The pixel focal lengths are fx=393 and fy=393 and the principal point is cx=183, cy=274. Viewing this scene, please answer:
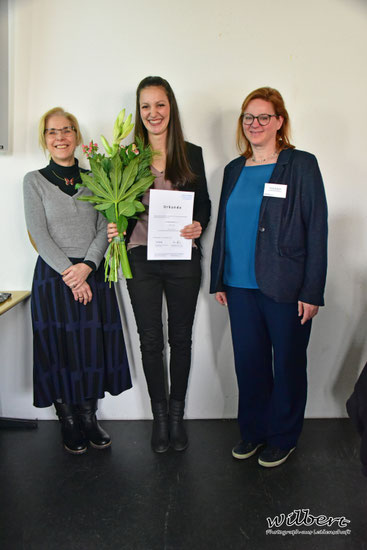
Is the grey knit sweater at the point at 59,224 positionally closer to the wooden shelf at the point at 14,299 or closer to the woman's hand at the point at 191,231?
the wooden shelf at the point at 14,299

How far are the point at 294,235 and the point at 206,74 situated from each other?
1.15 meters

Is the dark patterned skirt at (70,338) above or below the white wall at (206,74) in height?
below

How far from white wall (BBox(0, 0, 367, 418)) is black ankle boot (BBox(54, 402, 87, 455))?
0.73 metres

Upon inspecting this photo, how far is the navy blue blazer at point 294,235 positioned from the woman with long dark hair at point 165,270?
16.2 inches

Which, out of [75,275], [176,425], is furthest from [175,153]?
[176,425]

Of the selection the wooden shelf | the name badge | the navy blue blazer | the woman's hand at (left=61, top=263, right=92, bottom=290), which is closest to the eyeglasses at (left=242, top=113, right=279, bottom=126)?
the navy blue blazer

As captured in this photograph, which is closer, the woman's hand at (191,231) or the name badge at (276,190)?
the name badge at (276,190)

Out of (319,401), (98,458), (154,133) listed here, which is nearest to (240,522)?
(98,458)

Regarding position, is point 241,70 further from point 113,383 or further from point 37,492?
point 37,492

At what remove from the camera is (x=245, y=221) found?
6.37 feet

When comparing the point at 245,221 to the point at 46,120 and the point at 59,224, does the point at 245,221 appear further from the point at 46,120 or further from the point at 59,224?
the point at 46,120

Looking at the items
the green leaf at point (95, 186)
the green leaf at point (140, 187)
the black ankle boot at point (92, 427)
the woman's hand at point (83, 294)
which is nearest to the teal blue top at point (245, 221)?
the green leaf at point (140, 187)

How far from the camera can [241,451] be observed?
215 centimetres

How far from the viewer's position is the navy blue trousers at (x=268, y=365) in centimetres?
196
